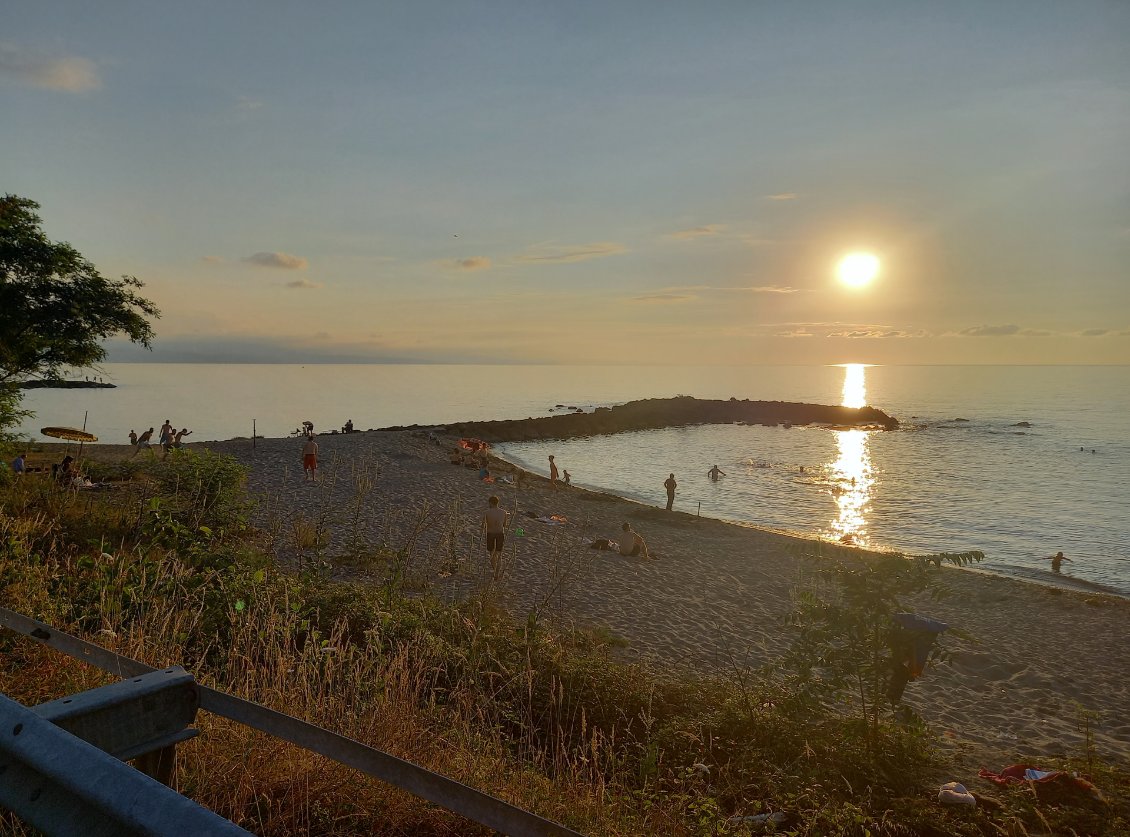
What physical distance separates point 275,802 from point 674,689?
536 cm

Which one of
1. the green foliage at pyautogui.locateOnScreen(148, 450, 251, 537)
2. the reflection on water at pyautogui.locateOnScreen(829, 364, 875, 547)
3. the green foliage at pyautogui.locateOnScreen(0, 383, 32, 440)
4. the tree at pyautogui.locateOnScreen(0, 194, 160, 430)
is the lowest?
the reflection on water at pyautogui.locateOnScreen(829, 364, 875, 547)

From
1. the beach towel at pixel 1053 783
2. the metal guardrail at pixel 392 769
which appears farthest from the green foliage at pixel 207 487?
the beach towel at pixel 1053 783

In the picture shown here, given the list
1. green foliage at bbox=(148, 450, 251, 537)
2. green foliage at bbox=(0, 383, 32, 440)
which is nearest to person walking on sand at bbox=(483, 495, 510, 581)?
green foliage at bbox=(148, 450, 251, 537)

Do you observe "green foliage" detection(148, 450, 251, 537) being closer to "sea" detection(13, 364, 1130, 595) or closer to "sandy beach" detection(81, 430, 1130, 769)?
"sandy beach" detection(81, 430, 1130, 769)

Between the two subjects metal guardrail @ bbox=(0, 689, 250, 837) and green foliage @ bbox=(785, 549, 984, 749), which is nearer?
metal guardrail @ bbox=(0, 689, 250, 837)

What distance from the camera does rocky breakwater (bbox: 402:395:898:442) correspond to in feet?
216

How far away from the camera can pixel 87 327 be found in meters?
17.7

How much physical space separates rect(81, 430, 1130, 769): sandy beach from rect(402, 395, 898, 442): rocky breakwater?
3905 centimetres

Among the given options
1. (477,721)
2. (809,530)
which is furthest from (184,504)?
(809,530)

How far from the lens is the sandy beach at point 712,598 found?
9.55 meters

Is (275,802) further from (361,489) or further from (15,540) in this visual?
(361,489)

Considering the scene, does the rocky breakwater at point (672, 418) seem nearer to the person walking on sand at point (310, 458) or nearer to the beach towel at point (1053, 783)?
the person walking on sand at point (310, 458)

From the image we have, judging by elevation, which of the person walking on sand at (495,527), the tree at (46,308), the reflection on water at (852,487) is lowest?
the reflection on water at (852,487)

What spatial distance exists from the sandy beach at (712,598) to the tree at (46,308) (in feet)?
21.5
